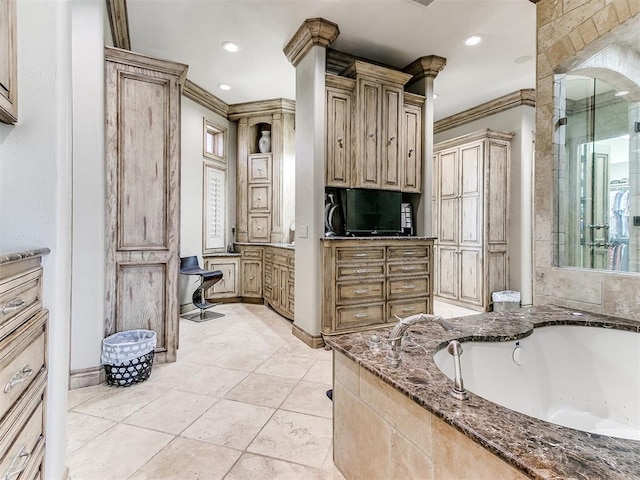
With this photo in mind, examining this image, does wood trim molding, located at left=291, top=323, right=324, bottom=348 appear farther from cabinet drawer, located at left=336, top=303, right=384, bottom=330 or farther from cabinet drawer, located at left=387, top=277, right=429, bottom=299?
cabinet drawer, located at left=387, top=277, right=429, bottom=299

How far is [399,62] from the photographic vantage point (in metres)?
3.75

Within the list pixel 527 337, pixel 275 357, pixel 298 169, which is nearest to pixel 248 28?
pixel 298 169

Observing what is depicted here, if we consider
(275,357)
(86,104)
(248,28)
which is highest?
(248,28)

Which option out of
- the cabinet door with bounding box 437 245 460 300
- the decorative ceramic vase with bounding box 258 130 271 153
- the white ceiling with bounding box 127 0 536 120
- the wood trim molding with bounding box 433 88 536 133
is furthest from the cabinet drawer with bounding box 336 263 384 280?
the wood trim molding with bounding box 433 88 536 133

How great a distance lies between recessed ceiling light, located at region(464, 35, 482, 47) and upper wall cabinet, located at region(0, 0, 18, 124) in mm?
3555

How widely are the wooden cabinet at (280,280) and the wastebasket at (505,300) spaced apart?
2.73 metres

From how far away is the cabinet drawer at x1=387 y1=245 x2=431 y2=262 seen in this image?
131 inches

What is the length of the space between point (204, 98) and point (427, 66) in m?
2.96

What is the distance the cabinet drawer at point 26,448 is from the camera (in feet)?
2.74

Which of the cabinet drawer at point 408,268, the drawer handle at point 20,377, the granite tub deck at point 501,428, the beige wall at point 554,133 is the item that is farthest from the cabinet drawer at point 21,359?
the cabinet drawer at point 408,268

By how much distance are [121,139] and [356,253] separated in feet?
7.10

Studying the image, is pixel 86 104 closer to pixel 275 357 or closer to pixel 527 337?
pixel 275 357

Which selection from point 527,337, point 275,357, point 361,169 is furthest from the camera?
point 361,169

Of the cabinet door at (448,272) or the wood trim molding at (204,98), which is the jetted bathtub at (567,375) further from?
the wood trim molding at (204,98)
